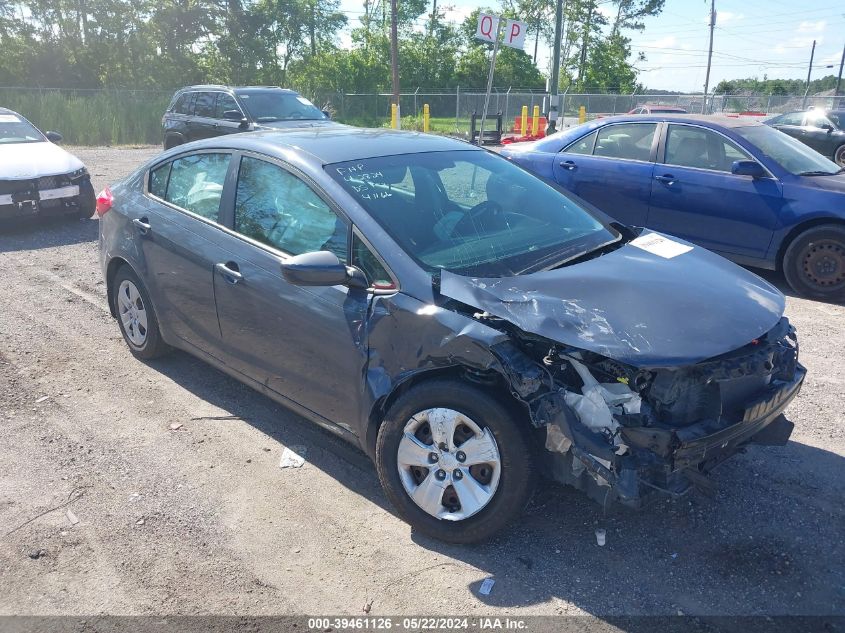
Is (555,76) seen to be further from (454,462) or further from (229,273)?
(454,462)

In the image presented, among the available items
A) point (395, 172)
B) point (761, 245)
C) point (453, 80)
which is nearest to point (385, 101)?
point (453, 80)

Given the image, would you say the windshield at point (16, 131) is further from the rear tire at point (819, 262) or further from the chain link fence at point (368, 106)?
the chain link fence at point (368, 106)

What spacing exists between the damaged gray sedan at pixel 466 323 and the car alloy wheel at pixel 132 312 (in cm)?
65

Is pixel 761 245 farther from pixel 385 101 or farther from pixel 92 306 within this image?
pixel 385 101

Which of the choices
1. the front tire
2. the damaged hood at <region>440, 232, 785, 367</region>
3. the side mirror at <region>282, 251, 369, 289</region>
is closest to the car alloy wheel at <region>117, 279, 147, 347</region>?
the side mirror at <region>282, 251, 369, 289</region>

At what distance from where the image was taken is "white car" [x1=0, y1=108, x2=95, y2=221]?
29.6 ft

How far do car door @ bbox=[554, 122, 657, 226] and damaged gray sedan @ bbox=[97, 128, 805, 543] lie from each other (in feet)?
12.0

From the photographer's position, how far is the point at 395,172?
3.80 metres

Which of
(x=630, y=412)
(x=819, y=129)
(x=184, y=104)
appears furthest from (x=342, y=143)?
(x=819, y=129)

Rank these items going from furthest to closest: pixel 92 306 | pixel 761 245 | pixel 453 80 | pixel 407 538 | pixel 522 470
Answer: pixel 453 80, pixel 761 245, pixel 92 306, pixel 407 538, pixel 522 470

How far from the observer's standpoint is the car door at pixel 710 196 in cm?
684

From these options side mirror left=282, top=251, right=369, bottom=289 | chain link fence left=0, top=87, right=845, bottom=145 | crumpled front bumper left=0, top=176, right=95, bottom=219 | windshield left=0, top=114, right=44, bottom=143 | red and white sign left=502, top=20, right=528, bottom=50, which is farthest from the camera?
chain link fence left=0, top=87, right=845, bottom=145

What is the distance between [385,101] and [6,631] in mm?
37691

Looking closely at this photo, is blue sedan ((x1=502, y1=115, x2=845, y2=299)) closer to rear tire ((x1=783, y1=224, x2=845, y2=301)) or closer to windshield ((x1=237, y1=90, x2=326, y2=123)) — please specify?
rear tire ((x1=783, y1=224, x2=845, y2=301))
